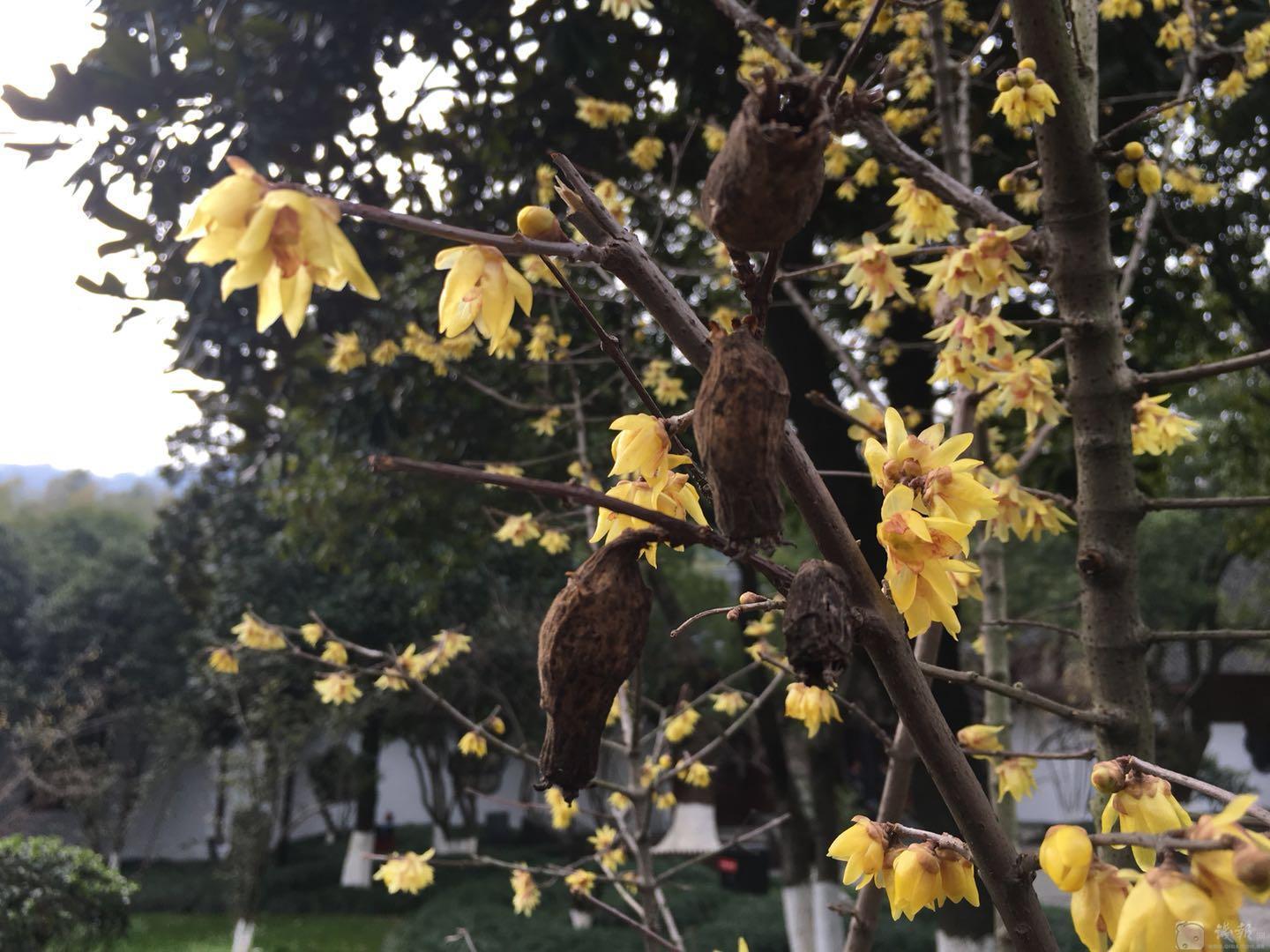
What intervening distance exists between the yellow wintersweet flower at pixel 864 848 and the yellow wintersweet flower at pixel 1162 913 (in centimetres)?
29

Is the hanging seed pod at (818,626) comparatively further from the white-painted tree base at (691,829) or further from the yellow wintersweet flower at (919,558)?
the white-painted tree base at (691,829)

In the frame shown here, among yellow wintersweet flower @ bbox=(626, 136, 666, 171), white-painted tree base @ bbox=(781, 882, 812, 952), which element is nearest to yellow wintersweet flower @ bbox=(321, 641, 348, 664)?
yellow wintersweet flower @ bbox=(626, 136, 666, 171)

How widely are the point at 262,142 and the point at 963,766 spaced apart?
161 inches

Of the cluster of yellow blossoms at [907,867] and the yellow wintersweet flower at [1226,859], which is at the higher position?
the yellow wintersweet flower at [1226,859]

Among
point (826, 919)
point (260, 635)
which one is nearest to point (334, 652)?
point (260, 635)

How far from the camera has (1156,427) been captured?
204 cm

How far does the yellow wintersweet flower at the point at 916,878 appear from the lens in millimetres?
874

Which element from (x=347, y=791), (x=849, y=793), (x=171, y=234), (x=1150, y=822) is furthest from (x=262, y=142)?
(x=347, y=791)

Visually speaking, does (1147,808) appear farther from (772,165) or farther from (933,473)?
(772,165)

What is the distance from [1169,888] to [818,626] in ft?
1.10

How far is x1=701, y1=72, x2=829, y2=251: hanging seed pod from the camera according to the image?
55cm

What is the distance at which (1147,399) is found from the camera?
2094 millimetres

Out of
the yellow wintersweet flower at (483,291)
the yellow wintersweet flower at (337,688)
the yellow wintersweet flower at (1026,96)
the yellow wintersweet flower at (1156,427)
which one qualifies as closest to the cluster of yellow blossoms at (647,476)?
the yellow wintersweet flower at (483,291)

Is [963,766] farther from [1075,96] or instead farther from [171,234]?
[171,234]
